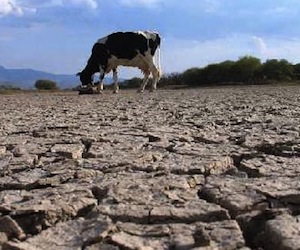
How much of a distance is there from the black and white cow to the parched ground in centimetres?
1333

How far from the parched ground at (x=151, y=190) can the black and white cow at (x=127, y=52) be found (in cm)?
1333

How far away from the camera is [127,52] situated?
19.1m

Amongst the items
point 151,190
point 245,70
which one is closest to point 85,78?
point 151,190

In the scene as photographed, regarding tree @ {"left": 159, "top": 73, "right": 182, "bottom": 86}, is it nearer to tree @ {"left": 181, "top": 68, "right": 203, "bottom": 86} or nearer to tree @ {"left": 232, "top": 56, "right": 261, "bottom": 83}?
tree @ {"left": 181, "top": 68, "right": 203, "bottom": 86}

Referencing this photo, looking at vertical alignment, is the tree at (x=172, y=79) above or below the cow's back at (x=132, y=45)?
below

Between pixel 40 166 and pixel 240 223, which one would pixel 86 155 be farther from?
pixel 240 223

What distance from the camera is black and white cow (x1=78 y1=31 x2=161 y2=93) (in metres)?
19.1

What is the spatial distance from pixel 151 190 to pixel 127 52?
53.0ft

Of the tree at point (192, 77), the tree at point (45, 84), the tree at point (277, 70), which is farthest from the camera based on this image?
the tree at point (45, 84)

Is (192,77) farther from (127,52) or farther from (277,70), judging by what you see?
(127,52)

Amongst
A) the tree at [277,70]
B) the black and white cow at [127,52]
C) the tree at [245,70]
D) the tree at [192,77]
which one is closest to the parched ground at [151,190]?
the black and white cow at [127,52]

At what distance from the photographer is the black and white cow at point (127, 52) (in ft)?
62.6

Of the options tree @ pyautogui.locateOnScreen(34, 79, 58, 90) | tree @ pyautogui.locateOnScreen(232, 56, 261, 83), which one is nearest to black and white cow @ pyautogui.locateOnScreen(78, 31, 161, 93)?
tree @ pyautogui.locateOnScreen(232, 56, 261, 83)

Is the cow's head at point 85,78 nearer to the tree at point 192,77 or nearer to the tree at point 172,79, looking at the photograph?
the tree at point 192,77
